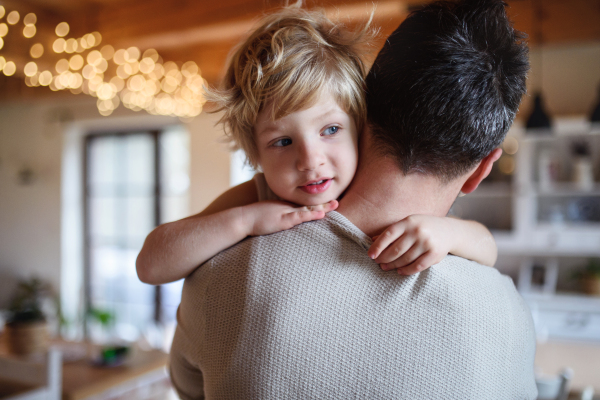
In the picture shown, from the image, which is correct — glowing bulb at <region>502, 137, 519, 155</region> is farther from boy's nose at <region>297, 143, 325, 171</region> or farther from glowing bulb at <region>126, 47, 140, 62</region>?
boy's nose at <region>297, 143, 325, 171</region>

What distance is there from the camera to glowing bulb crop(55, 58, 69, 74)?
10.4ft

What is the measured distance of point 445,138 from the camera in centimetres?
63

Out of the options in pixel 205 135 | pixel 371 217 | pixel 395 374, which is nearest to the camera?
pixel 395 374

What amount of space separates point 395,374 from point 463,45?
46 centimetres

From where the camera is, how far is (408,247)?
604mm

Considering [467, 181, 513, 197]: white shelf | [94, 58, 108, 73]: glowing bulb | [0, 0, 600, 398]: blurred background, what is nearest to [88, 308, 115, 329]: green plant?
[0, 0, 600, 398]: blurred background

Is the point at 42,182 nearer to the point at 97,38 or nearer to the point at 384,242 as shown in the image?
the point at 97,38

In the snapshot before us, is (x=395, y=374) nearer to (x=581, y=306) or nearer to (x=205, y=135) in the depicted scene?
(x=581, y=306)

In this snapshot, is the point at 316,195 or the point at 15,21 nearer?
the point at 316,195

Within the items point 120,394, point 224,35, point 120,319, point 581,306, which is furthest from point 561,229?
point 120,319

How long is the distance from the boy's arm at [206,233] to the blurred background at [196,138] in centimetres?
156

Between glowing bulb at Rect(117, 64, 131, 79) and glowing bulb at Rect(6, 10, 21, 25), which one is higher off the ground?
glowing bulb at Rect(6, 10, 21, 25)

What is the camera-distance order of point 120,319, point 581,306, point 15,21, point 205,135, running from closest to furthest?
point 15,21 < point 581,306 < point 205,135 < point 120,319

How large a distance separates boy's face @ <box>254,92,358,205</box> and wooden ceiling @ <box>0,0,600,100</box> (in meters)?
2.17
